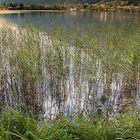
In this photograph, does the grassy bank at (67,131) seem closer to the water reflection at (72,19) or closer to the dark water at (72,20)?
the dark water at (72,20)

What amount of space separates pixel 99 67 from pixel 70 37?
212cm

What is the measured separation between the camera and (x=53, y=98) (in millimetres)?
9141

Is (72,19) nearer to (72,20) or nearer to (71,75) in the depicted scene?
(72,20)

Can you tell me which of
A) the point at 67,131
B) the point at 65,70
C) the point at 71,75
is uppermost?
the point at 67,131

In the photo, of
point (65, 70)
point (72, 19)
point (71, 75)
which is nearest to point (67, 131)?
point (65, 70)

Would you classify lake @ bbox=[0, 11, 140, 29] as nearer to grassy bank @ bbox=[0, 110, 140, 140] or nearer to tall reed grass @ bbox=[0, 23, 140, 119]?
tall reed grass @ bbox=[0, 23, 140, 119]

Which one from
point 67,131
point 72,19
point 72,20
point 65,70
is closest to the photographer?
point 67,131

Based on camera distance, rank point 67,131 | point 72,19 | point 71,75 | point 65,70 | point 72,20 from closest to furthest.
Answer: point 67,131 → point 65,70 → point 71,75 → point 72,20 → point 72,19

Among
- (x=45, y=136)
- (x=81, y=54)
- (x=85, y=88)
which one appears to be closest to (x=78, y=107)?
(x=85, y=88)

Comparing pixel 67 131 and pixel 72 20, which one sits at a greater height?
pixel 67 131

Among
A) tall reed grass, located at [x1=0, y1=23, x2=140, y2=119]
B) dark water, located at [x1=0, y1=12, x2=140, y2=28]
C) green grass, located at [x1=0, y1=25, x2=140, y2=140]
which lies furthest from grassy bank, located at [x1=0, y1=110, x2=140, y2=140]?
dark water, located at [x1=0, y1=12, x2=140, y2=28]

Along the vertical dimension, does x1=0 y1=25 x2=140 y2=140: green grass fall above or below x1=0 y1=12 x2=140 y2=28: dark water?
above

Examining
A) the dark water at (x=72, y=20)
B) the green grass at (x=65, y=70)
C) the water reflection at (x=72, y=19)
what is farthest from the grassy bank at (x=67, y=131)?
the water reflection at (x=72, y=19)

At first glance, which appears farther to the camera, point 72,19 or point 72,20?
point 72,19
